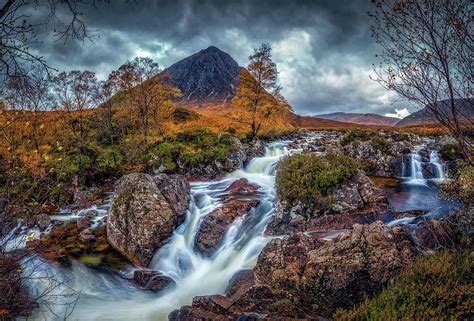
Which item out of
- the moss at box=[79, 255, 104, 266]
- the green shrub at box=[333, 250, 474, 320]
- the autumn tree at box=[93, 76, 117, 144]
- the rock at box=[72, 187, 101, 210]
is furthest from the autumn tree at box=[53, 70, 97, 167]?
the green shrub at box=[333, 250, 474, 320]

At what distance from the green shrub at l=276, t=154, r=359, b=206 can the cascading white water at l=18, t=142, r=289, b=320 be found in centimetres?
176

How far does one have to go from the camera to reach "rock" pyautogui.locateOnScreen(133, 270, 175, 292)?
10.6 m

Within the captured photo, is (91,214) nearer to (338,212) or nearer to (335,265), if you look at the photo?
(338,212)

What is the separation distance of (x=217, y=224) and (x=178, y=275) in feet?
8.65

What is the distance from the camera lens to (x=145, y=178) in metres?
13.9

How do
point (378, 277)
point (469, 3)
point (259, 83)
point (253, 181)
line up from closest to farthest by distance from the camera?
point (469, 3)
point (378, 277)
point (253, 181)
point (259, 83)

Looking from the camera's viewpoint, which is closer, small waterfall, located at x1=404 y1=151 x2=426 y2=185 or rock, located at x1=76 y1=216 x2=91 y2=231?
rock, located at x1=76 y1=216 x2=91 y2=231

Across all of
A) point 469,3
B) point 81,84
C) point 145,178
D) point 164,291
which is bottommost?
point 164,291

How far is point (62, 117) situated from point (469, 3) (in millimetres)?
28061

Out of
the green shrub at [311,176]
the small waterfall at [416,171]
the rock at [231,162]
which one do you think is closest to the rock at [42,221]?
the green shrub at [311,176]

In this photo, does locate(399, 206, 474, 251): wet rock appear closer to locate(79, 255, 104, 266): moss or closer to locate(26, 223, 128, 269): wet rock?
locate(26, 223, 128, 269): wet rock

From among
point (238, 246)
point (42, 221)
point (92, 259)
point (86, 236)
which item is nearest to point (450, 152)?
point (238, 246)

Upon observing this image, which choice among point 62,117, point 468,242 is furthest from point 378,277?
point 62,117

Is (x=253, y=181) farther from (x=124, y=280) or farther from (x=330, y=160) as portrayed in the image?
(x=124, y=280)
